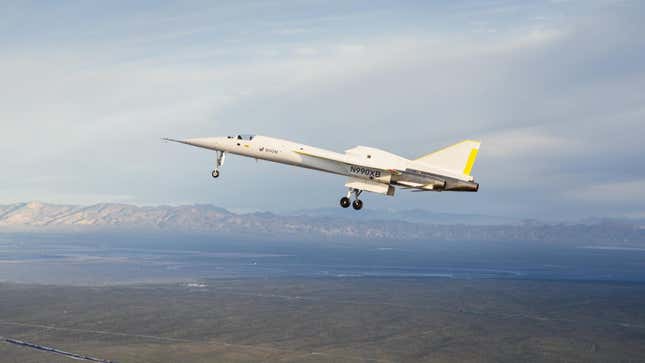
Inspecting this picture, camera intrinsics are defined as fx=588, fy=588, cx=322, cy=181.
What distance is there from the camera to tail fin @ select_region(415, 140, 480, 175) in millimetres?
55844

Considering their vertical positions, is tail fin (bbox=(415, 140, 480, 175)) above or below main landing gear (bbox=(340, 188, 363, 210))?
above

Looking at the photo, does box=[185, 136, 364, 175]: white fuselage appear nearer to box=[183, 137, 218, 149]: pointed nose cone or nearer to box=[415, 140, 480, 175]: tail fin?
box=[183, 137, 218, 149]: pointed nose cone

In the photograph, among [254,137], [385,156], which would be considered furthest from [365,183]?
[254,137]

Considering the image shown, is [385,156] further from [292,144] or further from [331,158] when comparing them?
[292,144]

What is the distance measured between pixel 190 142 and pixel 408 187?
22.3 meters

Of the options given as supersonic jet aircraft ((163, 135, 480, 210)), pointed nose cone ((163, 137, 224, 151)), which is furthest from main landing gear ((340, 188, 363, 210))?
pointed nose cone ((163, 137, 224, 151))

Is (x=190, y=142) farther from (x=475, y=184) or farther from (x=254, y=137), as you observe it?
(x=475, y=184)

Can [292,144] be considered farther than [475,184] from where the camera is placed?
Yes

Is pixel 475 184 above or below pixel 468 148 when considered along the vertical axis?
below

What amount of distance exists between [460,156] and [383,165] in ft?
24.5

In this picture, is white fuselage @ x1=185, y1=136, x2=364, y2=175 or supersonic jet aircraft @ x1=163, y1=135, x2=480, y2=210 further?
white fuselage @ x1=185, y1=136, x2=364, y2=175

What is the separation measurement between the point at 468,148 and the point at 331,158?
1310 cm

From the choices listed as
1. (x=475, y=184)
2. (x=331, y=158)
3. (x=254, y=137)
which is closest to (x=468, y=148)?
(x=475, y=184)

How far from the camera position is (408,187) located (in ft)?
180
